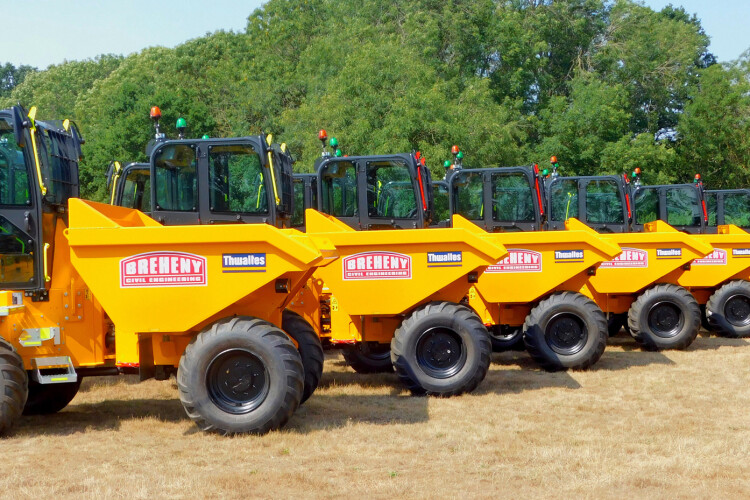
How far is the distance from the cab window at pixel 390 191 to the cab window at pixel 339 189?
8.2 inches

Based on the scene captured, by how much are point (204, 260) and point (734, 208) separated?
12.2m

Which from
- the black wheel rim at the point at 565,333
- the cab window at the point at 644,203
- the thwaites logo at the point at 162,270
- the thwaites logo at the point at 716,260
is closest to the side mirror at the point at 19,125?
the thwaites logo at the point at 162,270

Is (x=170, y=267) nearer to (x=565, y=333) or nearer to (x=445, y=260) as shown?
(x=445, y=260)

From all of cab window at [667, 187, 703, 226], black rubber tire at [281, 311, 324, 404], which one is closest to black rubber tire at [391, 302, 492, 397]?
black rubber tire at [281, 311, 324, 404]

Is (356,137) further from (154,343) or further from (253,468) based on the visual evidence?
(253,468)

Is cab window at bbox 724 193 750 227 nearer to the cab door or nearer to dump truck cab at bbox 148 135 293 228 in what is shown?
dump truck cab at bbox 148 135 293 228

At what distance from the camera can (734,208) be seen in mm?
16031

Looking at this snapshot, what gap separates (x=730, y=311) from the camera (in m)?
14.6

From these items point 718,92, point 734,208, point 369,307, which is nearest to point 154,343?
point 369,307

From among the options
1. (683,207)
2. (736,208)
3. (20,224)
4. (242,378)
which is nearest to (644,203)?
(683,207)

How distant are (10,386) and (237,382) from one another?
1.84m

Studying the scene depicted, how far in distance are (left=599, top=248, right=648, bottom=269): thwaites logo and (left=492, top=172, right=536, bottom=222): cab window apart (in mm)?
1885

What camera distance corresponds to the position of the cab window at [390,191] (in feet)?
33.5

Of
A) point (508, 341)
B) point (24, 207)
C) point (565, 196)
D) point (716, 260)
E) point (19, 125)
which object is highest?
point (19, 125)
